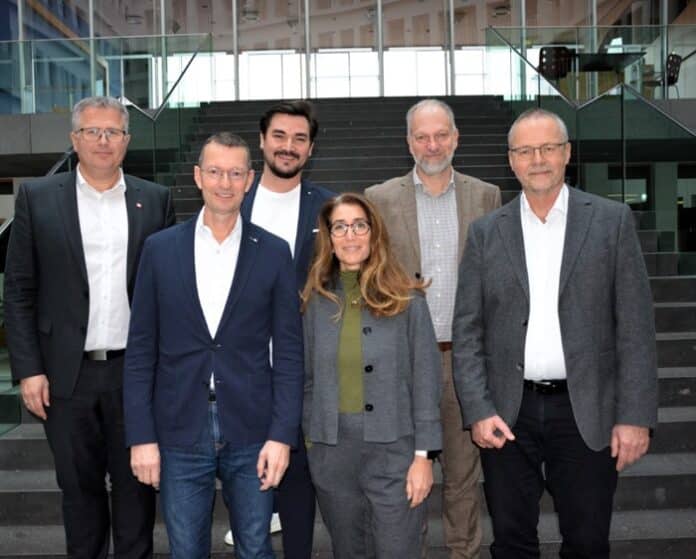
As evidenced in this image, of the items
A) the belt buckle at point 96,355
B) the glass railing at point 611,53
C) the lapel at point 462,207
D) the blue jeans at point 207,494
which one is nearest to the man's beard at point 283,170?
the lapel at point 462,207

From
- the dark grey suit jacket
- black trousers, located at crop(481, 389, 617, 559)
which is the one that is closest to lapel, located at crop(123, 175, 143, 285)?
the dark grey suit jacket

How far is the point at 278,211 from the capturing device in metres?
3.43

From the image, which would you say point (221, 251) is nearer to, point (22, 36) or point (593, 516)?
point (593, 516)

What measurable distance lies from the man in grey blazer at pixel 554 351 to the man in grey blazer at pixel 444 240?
1.42ft

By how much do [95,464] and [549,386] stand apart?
5.28 ft

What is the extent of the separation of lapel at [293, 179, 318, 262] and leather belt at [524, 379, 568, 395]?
1022 millimetres

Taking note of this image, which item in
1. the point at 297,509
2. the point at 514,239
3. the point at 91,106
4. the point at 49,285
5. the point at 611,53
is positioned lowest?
the point at 297,509

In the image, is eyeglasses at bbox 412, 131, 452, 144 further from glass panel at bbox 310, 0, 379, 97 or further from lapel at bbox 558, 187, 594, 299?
glass panel at bbox 310, 0, 379, 97

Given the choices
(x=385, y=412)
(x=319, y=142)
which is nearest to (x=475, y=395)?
(x=385, y=412)

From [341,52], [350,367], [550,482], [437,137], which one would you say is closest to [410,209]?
[437,137]

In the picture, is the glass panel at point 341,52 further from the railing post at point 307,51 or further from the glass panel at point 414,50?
the glass panel at point 414,50

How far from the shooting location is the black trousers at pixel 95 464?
3.00 metres

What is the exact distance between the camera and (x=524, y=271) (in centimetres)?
281

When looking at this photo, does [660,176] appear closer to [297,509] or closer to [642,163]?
[642,163]
